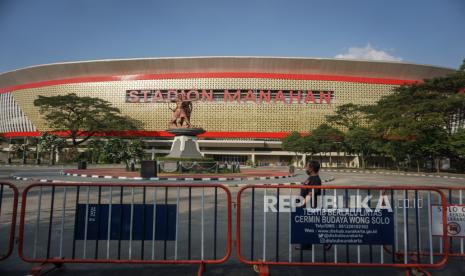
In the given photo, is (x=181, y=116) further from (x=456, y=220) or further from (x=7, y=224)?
(x=456, y=220)

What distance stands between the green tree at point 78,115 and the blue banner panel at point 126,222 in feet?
168

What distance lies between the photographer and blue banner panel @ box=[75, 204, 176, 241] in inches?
164

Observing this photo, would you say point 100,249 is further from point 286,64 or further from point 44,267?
point 286,64

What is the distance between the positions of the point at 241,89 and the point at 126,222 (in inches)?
2212

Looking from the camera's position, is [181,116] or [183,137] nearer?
[183,137]

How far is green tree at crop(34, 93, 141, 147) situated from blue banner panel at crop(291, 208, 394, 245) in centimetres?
5261

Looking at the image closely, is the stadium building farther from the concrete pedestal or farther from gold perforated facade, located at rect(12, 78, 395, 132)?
the concrete pedestal

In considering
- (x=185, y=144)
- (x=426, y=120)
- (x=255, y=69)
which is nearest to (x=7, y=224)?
(x=185, y=144)

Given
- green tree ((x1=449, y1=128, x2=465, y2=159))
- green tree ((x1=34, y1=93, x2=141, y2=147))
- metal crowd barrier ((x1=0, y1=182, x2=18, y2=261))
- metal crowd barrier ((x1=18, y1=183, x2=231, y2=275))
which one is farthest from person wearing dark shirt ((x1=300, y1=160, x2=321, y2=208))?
green tree ((x1=34, y1=93, x2=141, y2=147))

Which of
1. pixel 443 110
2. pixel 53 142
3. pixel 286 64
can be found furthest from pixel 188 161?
pixel 286 64

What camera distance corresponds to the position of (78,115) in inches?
2021

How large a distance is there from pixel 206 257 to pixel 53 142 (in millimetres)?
48218

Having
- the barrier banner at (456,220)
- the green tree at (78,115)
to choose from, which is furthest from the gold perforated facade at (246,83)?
the barrier banner at (456,220)

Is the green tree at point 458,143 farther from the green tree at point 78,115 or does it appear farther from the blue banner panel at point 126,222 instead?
the green tree at point 78,115
